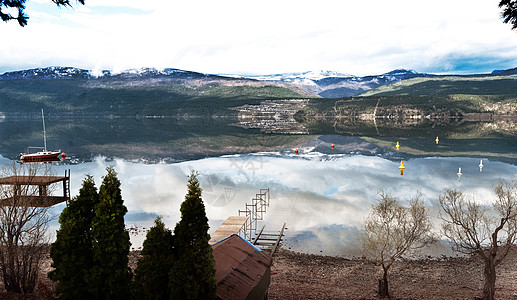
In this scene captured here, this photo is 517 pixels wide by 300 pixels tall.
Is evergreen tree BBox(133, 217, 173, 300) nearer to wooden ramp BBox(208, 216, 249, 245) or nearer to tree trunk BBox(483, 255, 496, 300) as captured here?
wooden ramp BBox(208, 216, 249, 245)

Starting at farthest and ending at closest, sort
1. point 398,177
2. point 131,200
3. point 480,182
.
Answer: point 398,177 < point 480,182 < point 131,200

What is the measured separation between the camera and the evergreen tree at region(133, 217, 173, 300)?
1306cm

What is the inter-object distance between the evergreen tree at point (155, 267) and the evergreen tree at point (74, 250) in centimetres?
188

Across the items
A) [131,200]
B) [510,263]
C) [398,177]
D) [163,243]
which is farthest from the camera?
[398,177]

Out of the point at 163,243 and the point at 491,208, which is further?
the point at 491,208

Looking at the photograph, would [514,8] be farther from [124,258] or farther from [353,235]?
[353,235]

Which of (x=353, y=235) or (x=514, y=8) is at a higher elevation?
(x=514, y=8)

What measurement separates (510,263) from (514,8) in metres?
23.8

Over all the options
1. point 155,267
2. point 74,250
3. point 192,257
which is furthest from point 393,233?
point 74,250

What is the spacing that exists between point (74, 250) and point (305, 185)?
1655 inches

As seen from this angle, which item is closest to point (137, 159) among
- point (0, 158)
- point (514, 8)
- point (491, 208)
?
point (0, 158)

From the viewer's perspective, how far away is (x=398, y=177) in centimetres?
5853

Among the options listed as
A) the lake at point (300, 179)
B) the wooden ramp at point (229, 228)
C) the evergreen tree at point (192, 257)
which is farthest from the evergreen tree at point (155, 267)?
the lake at point (300, 179)

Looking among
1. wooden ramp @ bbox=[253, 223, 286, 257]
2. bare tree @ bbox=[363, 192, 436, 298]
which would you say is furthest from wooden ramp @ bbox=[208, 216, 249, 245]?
bare tree @ bbox=[363, 192, 436, 298]
